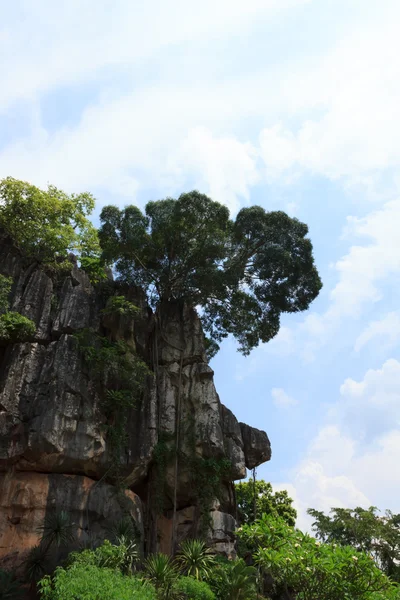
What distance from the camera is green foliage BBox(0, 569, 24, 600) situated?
13.8 meters

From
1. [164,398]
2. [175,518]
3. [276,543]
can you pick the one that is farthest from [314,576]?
[164,398]

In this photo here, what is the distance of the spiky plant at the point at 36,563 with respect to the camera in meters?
14.5

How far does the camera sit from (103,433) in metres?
18.0

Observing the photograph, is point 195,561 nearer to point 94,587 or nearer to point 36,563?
point 36,563

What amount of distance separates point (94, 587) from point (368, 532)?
1951 centimetres

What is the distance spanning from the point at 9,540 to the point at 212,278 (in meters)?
12.2

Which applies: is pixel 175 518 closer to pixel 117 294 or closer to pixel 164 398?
pixel 164 398

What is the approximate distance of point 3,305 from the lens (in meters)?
18.5

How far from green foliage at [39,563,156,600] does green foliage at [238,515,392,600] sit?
355cm

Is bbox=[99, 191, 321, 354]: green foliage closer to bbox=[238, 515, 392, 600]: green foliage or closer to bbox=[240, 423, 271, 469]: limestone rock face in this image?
bbox=[240, 423, 271, 469]: limestone rock face

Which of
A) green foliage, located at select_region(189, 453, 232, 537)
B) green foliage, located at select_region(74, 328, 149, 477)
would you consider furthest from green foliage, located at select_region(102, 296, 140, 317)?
green foliage, located at select_region(189, 453, 232, 537)

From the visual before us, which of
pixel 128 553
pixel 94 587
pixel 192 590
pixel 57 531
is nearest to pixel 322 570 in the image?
pixel 192 590

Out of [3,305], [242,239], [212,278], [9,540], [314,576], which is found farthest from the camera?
[242,239]

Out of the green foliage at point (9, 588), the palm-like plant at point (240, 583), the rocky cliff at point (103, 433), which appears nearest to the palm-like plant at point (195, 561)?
the palm-like plant at point (240, 583)
